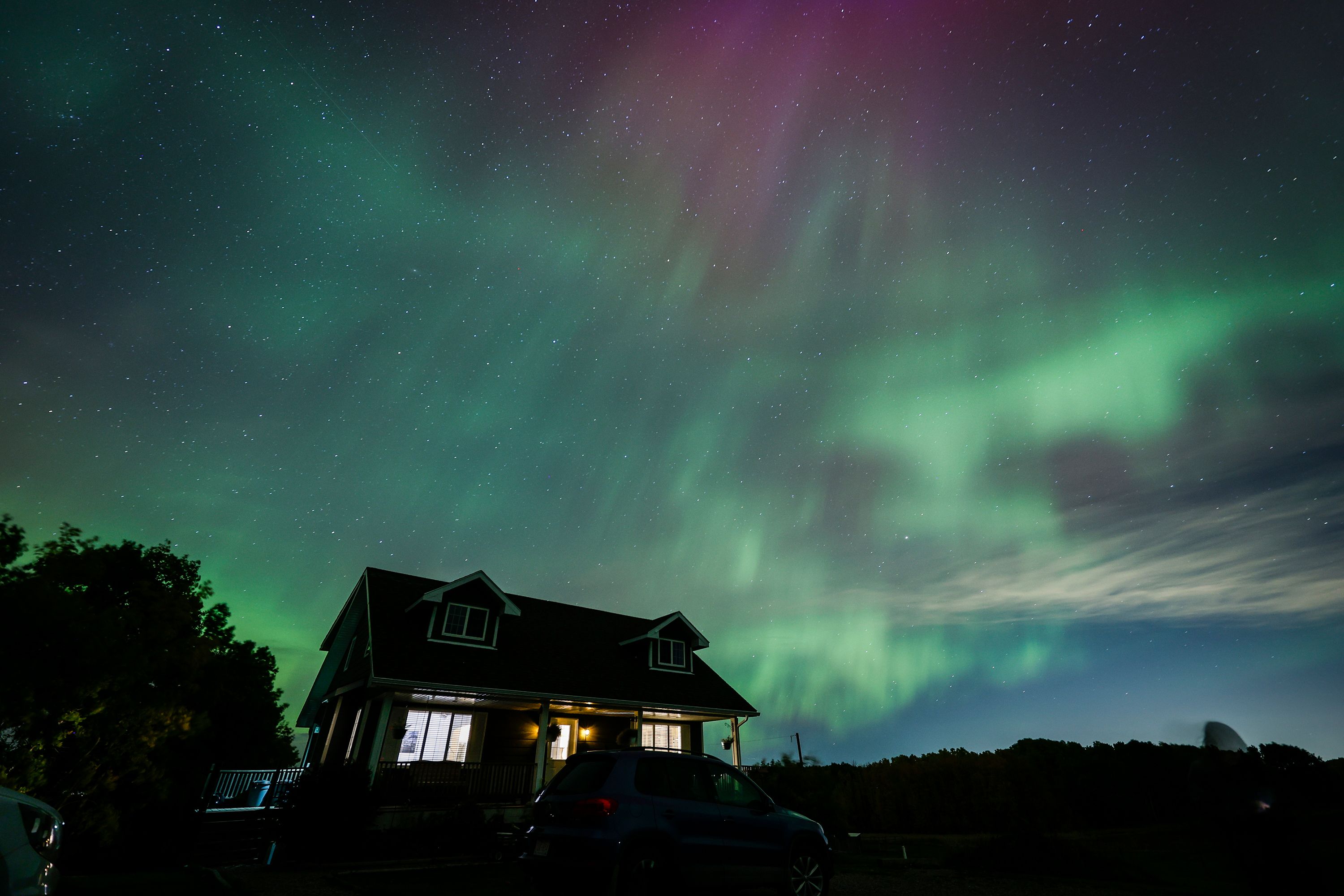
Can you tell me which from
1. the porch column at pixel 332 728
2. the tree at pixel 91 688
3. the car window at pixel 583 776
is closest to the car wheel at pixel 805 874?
the car window at pixel 583 776

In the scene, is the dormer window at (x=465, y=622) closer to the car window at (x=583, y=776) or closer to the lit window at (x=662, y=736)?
the lit window at (x=662, y=736)

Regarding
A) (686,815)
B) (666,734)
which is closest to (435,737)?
(666,734)

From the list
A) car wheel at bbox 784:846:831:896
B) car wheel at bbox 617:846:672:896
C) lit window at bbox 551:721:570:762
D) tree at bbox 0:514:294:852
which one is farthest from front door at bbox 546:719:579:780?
car wheel at bbox 617:846:672:896

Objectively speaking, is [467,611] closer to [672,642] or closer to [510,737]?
[510,737]

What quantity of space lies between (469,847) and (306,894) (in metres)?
7.64

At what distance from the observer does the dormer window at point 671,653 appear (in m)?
25.7

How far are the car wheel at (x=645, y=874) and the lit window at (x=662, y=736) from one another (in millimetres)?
19422

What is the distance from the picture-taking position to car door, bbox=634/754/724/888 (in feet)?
21.7

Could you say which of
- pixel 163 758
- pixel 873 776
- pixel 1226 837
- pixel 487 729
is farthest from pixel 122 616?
pixel 873 776

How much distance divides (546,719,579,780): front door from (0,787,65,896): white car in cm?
1862

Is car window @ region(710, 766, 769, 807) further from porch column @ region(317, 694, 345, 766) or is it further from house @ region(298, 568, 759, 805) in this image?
porch column @ region(317, 694, 345, 766)

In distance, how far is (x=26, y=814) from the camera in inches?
187

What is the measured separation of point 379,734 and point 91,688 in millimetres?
8479

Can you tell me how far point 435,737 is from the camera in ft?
64.7
